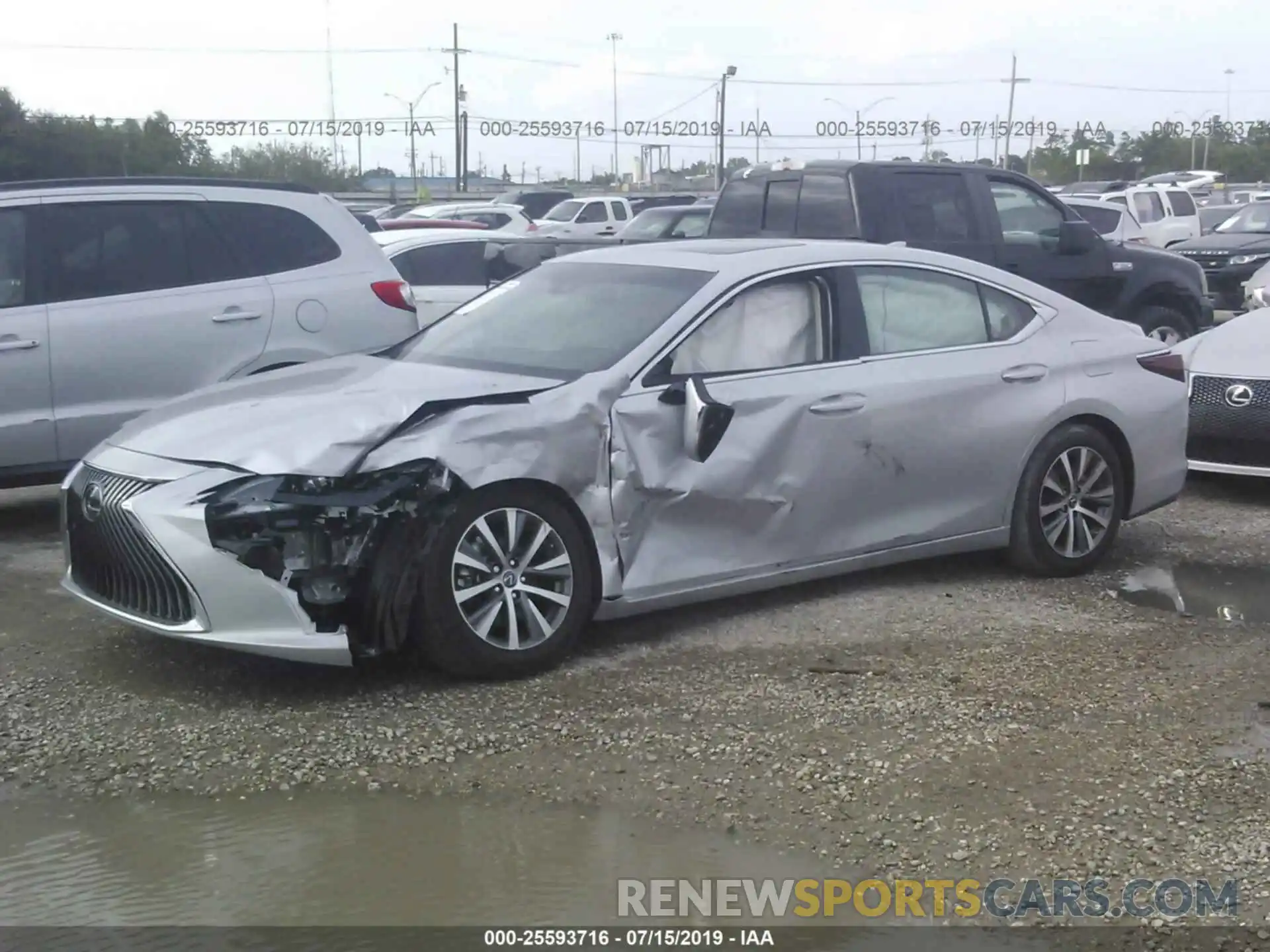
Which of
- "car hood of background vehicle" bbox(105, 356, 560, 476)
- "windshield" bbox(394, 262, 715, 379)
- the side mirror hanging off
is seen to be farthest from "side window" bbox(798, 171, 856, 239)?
"car hood of background vehicle" bbox(105, 356, 560, 476)

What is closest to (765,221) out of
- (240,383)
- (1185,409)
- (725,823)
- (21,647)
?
(1185,409)

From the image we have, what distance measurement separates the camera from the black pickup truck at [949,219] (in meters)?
10.5

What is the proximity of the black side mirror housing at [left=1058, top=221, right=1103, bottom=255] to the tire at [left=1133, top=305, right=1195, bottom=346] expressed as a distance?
1539mm

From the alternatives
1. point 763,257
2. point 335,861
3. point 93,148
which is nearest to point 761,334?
point 763,257

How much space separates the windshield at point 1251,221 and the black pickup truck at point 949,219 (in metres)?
11.4

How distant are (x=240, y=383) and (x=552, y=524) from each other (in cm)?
150

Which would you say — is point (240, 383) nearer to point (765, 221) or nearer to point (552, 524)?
point (552, 524)

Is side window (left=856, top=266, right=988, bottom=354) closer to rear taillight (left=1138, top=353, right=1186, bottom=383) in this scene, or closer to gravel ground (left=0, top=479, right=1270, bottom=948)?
rear taillight (left=1138, top=353, right=1186, bottom=383)

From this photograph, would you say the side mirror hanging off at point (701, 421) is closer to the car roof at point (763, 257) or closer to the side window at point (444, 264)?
the car roof at point (763, 257)

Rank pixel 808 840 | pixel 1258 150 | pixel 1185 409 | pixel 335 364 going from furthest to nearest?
1. pixel 1258 150
2. pixel 1185 409
3. pixel 335 364
4. pixel 808 840

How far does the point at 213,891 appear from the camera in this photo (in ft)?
12.5

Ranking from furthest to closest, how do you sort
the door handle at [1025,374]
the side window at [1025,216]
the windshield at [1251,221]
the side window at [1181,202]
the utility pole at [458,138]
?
the utility pole at [458,138], the side window at [1181,202], the windshield at [1251,221], the side window at [1025,216], the door handle at [1025,374]

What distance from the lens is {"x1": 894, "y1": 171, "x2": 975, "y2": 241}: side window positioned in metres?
10.6

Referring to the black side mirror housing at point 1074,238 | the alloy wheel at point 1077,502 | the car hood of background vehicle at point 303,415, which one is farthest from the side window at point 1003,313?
the black side mirror housing at point 1074,238
